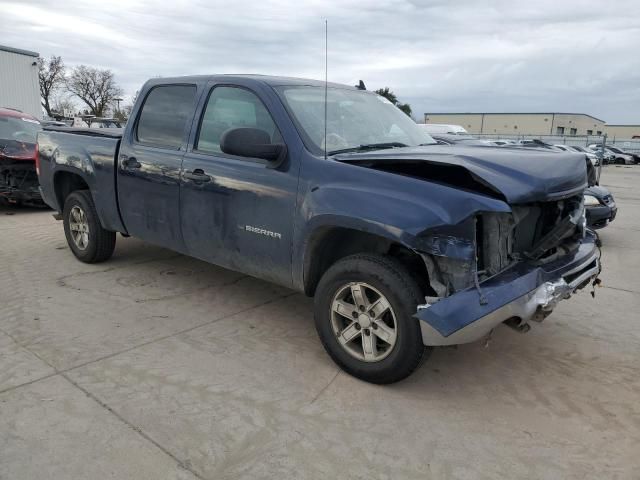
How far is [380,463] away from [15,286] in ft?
13.4

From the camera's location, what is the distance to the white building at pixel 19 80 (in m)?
27.1

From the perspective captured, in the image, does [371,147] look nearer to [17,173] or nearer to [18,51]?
[17,173]

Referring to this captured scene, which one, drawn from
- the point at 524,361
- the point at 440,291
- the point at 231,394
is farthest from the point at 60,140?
the point at 524,361

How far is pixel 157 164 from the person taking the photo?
4473mm

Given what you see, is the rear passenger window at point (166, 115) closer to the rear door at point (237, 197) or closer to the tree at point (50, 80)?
the rear door at point (237, 197)

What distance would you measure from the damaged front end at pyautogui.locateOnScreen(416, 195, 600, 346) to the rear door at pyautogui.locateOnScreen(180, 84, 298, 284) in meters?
1.13

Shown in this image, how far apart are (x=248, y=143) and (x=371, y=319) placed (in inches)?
54.4

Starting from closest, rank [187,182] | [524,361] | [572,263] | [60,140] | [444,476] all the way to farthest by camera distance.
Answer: [444,476] → [572,263] → [524,361] → [187,182] → [60,140]

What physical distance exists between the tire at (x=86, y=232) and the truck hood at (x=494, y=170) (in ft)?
10.6

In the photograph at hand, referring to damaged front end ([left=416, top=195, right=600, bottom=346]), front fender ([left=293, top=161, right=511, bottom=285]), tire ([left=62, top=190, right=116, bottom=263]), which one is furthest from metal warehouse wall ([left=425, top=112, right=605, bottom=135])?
front fender ([left=293, top=161, right=511, bottom=285])

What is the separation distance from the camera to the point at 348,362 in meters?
3.38

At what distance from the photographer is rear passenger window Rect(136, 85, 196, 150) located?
14.5 feet

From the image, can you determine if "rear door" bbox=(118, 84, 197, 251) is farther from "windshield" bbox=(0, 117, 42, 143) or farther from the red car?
"windshield" bbox=(0, 117, 42, 143)

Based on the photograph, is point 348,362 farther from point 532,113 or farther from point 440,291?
point 532,113
